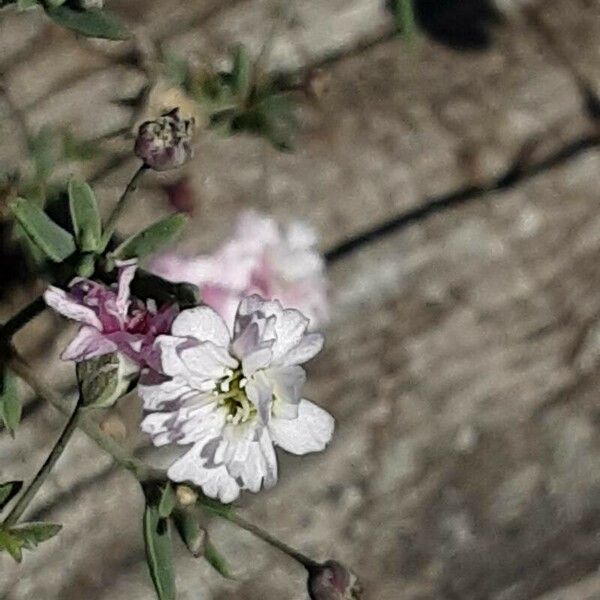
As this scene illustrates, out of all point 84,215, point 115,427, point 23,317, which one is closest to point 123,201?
point 84,215

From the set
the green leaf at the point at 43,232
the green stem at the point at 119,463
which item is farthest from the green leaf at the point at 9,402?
the green leaf at the point at 43,232

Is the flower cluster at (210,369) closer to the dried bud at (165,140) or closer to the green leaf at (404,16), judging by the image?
the dried bud at (165,140)

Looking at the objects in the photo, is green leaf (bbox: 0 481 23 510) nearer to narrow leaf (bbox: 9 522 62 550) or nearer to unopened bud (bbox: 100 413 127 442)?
narrow leaf (bbox: 9 522 62 550)

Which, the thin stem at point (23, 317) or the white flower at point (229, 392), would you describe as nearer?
the white flower at point (229, 392)

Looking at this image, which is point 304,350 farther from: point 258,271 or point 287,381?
point 258,271

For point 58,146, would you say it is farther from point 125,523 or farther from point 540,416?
point 540,416

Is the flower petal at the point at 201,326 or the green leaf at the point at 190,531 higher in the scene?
the flower petal at the point at 201,326

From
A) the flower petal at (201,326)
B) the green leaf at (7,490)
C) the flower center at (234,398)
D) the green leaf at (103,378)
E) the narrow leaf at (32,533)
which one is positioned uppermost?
the flower petal at (201,326)

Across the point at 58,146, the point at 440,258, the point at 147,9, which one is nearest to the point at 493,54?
the point at 440,258

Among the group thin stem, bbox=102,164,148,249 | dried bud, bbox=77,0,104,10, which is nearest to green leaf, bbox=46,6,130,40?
dried bud, bbox=77,0,104,10
